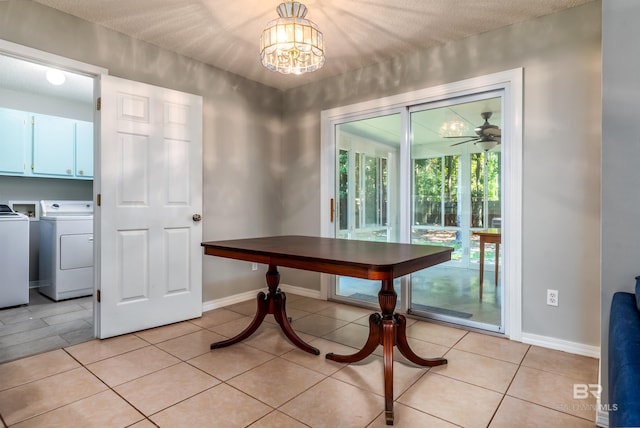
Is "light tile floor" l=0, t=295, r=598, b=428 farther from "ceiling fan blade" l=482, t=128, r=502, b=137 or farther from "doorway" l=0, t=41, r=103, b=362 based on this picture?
"ceiling fan blade" l=482, t=128, r=502, b=137

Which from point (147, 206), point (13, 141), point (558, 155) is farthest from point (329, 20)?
point (13, 141)

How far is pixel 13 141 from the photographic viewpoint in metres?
3.83

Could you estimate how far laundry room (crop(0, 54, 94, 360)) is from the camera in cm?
346

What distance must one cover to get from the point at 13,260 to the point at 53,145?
1.42m

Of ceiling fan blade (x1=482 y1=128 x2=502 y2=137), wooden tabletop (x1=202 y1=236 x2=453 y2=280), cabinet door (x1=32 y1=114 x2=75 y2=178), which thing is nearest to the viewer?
wooden tabletop (x1=202 y1=236 x2=453 y2=280)

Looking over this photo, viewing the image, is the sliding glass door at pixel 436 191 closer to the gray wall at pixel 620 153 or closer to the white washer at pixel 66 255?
the gray wall at pixel 620 153

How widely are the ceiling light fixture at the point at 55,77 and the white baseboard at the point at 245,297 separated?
2684 millimetres

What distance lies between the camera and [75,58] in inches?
99.8

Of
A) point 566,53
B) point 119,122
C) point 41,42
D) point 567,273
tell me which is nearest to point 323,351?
point 567,273

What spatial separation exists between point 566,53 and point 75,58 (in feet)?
11.3

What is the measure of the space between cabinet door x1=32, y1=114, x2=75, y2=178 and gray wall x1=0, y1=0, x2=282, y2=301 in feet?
6.53

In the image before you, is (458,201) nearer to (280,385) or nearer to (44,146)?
(280,385)

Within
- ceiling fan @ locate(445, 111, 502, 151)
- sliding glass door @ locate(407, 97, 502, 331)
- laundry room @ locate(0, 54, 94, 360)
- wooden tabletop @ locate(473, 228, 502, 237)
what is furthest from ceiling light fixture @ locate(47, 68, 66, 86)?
wooden tabletop @ locate(473, 228, 502, 237)

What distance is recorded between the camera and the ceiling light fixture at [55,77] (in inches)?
136
